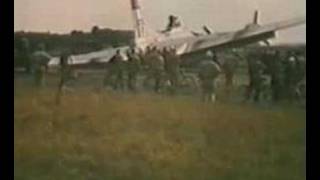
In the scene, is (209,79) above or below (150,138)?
above

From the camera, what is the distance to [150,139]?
164cm

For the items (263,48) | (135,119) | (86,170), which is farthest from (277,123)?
(86,170)

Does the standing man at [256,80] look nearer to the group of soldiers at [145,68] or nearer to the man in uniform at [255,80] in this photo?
the man in uniform at [255,80]

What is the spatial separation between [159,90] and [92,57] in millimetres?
180

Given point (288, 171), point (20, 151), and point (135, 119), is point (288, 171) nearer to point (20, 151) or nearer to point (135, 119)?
point (135, 119)

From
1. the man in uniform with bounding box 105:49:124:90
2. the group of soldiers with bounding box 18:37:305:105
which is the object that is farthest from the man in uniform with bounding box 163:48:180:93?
the man in uniform with bounding box 105:49:124:90

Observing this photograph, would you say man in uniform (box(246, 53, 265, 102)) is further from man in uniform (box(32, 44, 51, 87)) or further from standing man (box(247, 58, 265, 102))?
man in uniform (box(32, 44, 51, 87))

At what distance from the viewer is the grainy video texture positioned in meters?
1.62

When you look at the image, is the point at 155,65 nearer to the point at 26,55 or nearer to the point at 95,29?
the point at 95,29

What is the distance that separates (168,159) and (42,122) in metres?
0.32

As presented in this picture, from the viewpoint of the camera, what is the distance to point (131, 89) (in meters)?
1.64

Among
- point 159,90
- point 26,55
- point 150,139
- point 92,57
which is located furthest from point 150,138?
point 26,55

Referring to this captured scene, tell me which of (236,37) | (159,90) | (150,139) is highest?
(236,37)

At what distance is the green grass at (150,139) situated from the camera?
63.8 inches
